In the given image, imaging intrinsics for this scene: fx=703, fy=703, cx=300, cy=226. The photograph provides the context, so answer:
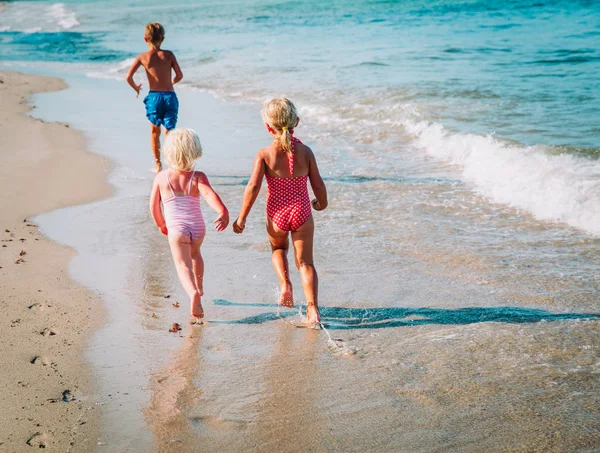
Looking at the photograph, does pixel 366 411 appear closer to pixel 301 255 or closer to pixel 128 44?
pixel 301 255

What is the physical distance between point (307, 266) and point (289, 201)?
446 mm

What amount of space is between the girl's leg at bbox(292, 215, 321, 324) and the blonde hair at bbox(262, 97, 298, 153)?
1.86 ft

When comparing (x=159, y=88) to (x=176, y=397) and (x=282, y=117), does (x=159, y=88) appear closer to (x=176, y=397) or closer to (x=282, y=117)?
(x=282, y=117)

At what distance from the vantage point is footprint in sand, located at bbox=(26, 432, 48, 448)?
313 centimetres

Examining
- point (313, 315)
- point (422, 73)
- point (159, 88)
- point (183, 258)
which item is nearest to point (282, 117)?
point (183, 258)

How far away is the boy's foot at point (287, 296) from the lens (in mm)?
4676

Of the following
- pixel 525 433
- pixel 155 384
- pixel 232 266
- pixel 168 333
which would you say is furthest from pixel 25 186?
pixel 525 433

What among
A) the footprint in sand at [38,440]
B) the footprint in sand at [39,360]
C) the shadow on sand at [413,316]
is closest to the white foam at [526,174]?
the shadow on sand at [413,316]

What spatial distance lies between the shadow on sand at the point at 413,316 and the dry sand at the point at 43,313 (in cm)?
107

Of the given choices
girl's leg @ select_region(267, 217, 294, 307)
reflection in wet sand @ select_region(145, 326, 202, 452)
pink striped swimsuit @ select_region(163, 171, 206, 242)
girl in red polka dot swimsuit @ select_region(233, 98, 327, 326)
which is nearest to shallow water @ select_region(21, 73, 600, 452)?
reflection in wet sand @ select_region(145, 326, 202, 452)

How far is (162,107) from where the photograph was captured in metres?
8.57

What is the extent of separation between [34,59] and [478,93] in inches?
599

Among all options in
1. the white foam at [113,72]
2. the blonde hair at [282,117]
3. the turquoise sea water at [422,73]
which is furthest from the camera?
the white foam at [113,72]

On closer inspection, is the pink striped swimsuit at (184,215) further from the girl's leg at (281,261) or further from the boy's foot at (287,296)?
the boy's foot at (287,296)
